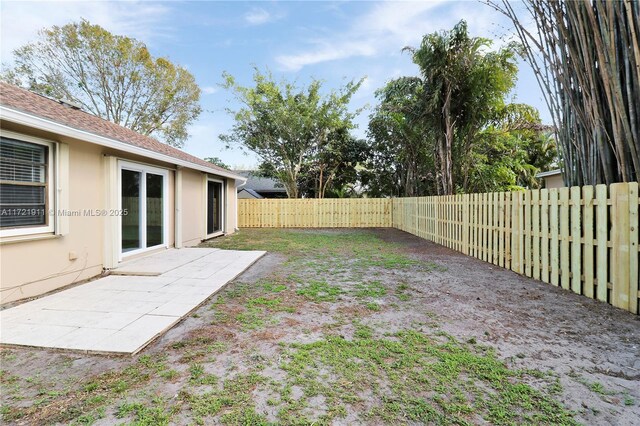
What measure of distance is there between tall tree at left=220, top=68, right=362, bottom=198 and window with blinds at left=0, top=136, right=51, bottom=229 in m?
12.9

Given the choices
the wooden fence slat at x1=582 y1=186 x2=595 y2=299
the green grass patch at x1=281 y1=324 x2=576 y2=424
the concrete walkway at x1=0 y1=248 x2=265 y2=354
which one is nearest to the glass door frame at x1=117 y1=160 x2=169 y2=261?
the concrete walkway at x1=0 y1=248 x2=265 y2=354

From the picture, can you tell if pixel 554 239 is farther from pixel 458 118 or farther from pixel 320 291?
pixel 458 118

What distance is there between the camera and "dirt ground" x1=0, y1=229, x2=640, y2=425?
5.63ft

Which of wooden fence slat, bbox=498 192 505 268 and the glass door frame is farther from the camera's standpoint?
wooden fence slat, bbox=498 192 505 268

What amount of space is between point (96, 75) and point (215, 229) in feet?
44.5

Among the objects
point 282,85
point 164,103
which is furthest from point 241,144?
point 164,103

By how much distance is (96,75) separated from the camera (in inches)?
660

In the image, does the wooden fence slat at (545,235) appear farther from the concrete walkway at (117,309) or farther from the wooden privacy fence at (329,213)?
the wooden privacy fence at (329,213)

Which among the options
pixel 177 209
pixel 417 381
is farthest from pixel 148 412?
pixel 177 209

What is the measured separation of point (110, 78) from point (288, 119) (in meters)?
10.6

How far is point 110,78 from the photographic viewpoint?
17.1 meters

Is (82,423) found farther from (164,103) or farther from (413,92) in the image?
(164,103)

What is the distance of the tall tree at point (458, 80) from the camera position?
894 cm

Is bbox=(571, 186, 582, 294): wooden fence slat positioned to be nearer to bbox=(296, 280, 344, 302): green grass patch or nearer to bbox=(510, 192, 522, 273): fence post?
bbox=(510, 192, 522, 273): fence post
